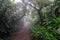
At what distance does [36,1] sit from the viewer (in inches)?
656

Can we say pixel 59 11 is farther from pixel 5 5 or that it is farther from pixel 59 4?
pixel 5 5

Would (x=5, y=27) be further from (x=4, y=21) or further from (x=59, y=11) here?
(x=59, y=11)

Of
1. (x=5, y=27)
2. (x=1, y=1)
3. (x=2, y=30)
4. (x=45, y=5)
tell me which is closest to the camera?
(x=1, y=1)

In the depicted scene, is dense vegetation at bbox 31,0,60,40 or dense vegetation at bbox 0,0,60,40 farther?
dense vegetation at bbox 0,0,60,40

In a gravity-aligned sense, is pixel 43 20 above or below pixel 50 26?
above

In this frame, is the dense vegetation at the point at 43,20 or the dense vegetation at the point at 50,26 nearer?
the dense vegetation at the point at 50,26

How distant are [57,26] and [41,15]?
7.09m

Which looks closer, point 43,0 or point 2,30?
point 2,30

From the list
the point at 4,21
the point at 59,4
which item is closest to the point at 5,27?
the point at 4,21

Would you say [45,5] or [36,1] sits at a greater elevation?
[36,1]

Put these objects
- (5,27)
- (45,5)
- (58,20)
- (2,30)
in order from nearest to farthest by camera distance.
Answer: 1. (58,20)
2. (2,30)
3. (5,27)
4. (45,5)

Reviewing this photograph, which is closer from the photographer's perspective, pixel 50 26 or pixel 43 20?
pixel 50 26

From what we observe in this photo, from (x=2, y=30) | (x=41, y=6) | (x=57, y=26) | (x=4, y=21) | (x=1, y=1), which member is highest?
(x=41, y=6)

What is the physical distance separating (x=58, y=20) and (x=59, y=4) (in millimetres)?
3367
